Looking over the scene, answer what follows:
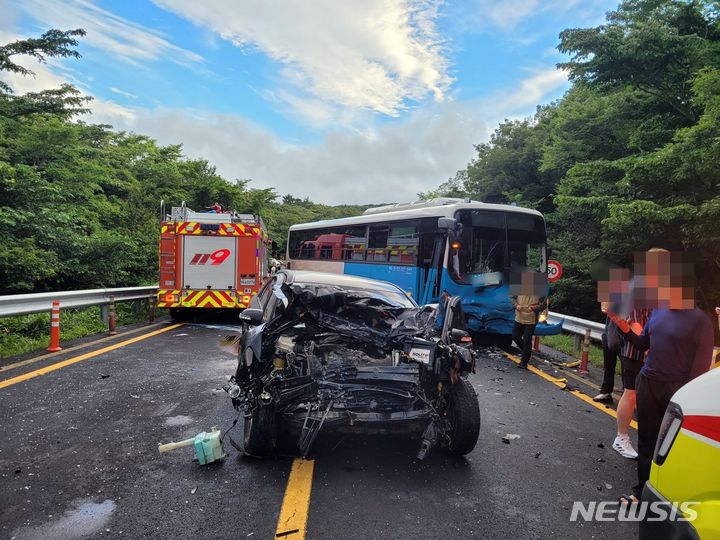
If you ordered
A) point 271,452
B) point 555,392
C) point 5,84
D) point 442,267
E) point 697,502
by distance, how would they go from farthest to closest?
1. point 5,84
2. point 442,267
3. point 555,392
4. point 271,452
5. point 697,502

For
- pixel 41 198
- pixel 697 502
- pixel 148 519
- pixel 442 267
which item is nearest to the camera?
pixel 697 502

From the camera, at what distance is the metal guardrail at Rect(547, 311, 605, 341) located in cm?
894

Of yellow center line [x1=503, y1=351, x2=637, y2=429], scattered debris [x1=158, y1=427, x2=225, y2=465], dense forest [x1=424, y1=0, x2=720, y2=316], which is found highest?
dense forest [x1=424, y1=0, x2=720, y2=316]

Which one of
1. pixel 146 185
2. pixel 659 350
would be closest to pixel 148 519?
pixel 659 350

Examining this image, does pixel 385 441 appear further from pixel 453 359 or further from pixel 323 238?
pixel 323 238

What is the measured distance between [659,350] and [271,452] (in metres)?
2.98

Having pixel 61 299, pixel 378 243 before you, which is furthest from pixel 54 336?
pixel 378 243

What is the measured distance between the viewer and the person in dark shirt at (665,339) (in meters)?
3.31

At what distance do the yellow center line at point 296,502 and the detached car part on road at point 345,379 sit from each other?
193 mm

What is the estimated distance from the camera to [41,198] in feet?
39.6

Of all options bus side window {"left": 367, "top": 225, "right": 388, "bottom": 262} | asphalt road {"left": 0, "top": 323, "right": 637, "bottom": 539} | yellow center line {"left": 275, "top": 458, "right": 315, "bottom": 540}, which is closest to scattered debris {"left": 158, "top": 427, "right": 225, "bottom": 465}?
asphalt road {"left": 0, "top": 323, "right": 637, "bottom": 539}

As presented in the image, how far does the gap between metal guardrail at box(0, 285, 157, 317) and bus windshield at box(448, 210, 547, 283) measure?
24.3 feet

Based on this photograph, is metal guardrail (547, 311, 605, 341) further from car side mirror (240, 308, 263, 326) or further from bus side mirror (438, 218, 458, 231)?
car side mirror (240, 308, 263, 326)

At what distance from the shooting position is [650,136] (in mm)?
13203
